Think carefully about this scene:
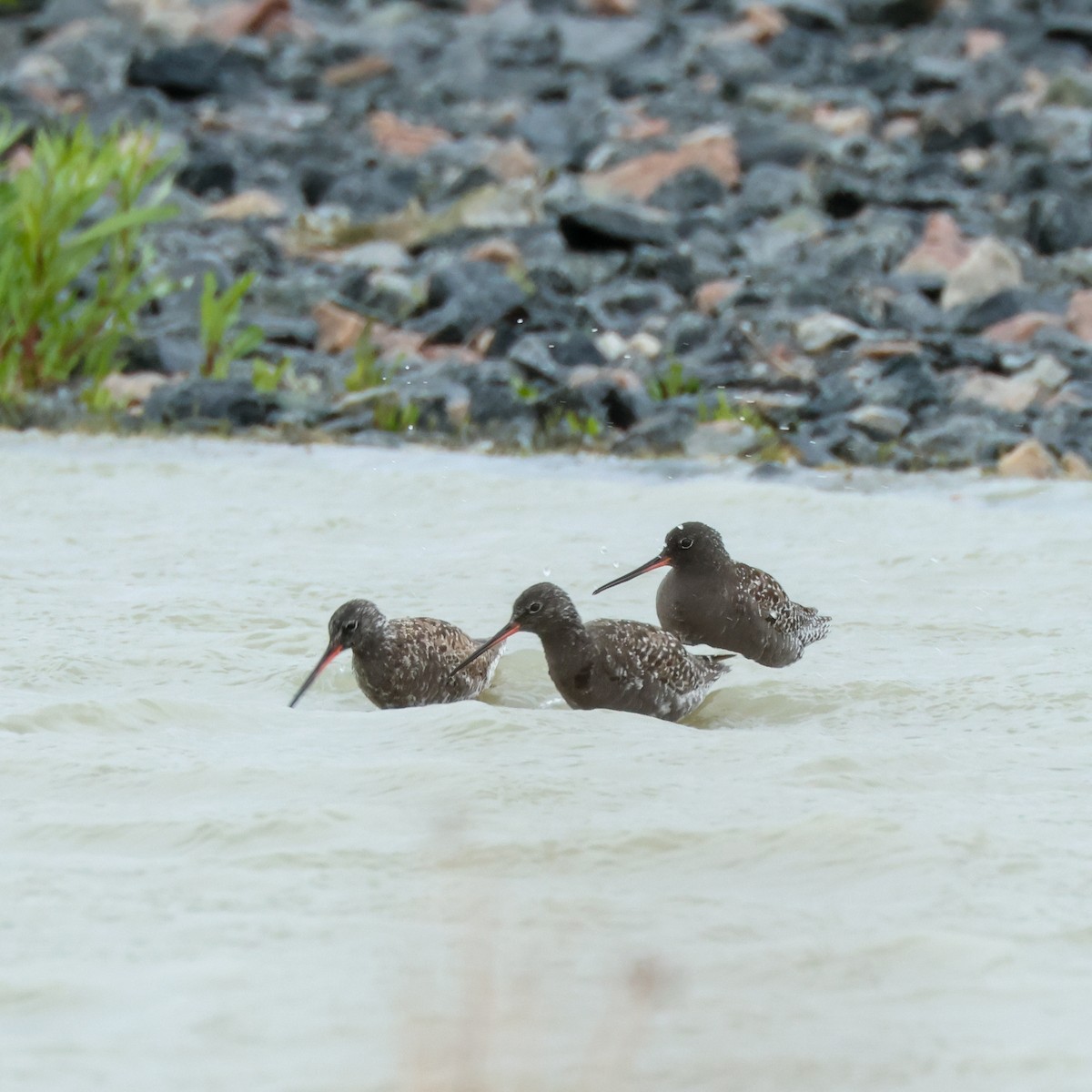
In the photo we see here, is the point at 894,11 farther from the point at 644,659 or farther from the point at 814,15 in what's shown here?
the point at 644,659

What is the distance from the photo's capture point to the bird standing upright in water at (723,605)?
521 centimetres

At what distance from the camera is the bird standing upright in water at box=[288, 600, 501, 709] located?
4562 mm

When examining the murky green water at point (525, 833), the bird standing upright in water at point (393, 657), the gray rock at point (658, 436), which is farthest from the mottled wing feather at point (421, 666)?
A: the gray rock at point (658, 436)

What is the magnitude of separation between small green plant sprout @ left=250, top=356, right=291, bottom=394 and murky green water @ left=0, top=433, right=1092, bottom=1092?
209cm

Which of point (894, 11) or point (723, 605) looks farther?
point (894, 11)

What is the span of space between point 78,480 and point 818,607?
2959mm

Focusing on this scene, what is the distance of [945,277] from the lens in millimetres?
10266

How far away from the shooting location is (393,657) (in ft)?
15.1

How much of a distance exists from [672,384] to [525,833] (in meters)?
5.28

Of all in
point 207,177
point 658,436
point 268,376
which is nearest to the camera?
point 658,436

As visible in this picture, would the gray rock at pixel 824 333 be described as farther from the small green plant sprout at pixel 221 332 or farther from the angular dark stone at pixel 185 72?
the angular dark stone at pixel 185 72

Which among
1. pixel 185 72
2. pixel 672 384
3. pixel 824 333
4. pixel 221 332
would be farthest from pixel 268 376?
pixel 185 72

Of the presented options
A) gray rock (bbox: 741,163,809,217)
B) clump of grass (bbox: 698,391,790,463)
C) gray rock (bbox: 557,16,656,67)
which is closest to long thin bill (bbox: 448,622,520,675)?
clump of grass (bbox: 698,391,790,463)

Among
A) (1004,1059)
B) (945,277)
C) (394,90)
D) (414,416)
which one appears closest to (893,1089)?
(1004,1059)
